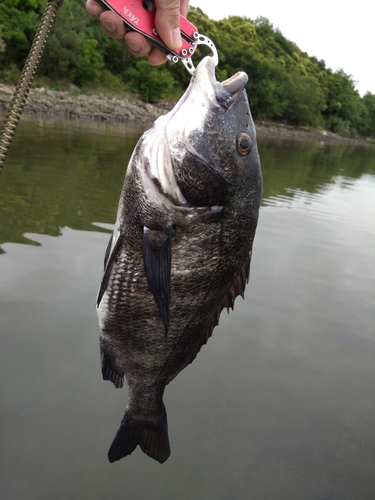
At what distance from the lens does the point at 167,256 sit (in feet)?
5.72

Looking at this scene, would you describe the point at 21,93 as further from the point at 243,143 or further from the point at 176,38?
the point at 243,143

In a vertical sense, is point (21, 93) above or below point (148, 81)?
below

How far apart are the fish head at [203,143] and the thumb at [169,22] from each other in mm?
192

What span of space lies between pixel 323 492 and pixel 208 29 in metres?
69.2

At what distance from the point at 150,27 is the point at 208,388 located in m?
2.62

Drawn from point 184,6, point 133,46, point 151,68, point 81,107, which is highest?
point 151,68

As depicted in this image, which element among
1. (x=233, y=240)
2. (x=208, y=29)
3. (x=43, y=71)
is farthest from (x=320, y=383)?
(x=208, y=29)

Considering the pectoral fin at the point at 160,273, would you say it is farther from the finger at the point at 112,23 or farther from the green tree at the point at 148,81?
the green tree at the point at 148,81

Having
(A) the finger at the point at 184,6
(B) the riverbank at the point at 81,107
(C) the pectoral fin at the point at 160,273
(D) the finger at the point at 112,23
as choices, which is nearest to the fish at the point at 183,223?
(C) the pectoral fin at the point at 160,273

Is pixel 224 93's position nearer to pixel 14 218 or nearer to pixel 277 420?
pixel 277 420

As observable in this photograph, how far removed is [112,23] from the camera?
205cm

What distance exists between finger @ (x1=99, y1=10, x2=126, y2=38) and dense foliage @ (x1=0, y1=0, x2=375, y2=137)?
30887 mm

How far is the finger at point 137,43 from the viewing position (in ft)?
6.69

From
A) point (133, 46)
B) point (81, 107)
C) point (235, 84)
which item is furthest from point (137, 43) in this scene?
point (81, 107)
